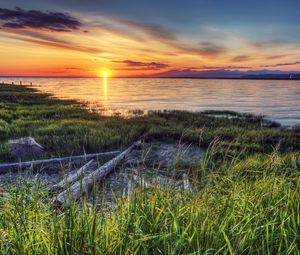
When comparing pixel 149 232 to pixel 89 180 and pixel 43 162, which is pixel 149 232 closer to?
pixel 89 180

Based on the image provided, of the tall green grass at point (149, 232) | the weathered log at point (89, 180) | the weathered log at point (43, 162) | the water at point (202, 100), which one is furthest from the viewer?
the water at point (202, 100)

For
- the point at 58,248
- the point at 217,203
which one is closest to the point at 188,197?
the point at 217,203

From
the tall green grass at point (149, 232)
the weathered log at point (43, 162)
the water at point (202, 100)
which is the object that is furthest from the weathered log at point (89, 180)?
the water at point (202, 100)

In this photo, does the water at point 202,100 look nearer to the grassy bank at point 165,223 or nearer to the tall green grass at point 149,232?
the grassy bank at point 165,223

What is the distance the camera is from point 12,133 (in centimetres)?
1658

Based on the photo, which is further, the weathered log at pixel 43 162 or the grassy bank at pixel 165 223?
the weathered log at pixel 43 162

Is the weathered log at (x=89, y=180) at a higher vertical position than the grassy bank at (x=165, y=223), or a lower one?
lower

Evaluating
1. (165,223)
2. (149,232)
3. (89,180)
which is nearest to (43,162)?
(89,180)

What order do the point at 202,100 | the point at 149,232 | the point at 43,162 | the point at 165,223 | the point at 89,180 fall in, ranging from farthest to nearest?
the point at 202,100, the point at 43,162, the point at 89,180, the point at 149,232, the point at 165,223

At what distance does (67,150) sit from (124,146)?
9.00 feet

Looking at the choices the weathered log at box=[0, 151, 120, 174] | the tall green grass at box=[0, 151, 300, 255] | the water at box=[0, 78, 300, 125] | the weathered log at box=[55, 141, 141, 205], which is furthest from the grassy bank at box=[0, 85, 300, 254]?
the water at box=[0, 78, 300, 125]

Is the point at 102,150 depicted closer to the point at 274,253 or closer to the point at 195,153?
the point at 195,153

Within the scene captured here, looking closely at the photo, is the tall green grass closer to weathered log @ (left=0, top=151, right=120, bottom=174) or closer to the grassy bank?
the grassy bank

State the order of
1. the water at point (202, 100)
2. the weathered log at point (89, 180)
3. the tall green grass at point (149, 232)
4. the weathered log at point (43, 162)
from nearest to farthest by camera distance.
A: the tall green grass at point (149, 232) → the weathered log at point (89, 180) → the weathered log at point (43, 162) → the water at point (202, 100)
